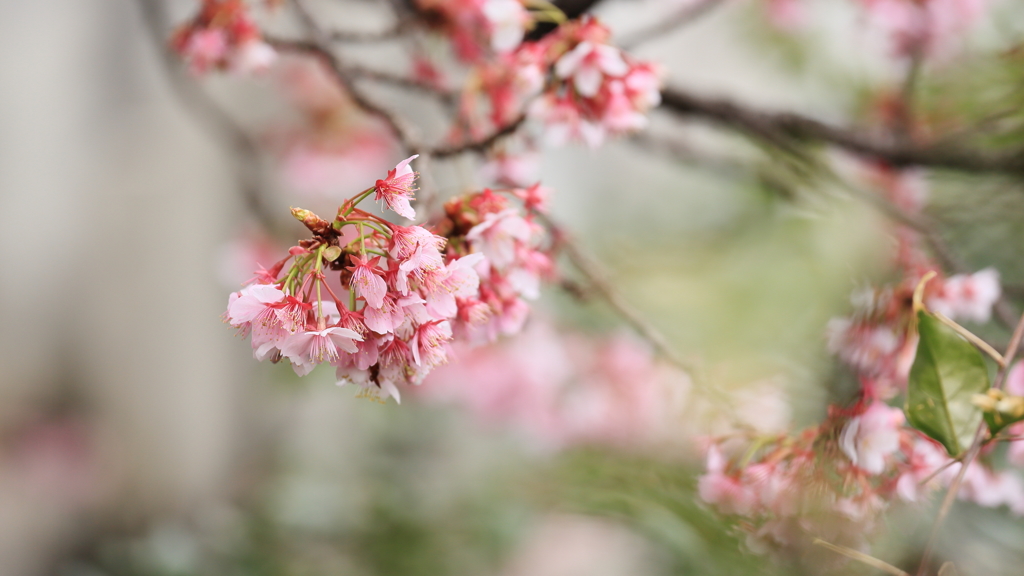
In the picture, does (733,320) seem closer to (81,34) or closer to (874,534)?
(874,534)

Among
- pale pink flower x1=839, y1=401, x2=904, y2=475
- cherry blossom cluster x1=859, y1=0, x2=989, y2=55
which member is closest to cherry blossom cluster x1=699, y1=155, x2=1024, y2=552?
pale pink flower x1=839, y1=401, x2=904, y2=475

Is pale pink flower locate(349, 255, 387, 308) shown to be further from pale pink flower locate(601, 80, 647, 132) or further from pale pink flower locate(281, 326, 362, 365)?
pale pink flower locate(601, 80, 647, 132)

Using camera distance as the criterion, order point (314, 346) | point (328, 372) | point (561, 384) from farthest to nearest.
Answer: point (328, 372)
point (561, 384)
point (314, 346)

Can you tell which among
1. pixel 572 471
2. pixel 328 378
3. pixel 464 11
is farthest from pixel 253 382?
pixel 464 11

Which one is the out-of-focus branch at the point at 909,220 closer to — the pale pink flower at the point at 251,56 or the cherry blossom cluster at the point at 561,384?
the cherry blossom cluster at the point at 561,384

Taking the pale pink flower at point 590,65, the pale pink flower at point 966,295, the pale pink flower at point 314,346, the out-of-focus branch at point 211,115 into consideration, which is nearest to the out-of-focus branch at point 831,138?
the pale pink flower at point 966,295

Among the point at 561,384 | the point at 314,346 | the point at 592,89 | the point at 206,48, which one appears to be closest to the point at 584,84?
the point at 592,89

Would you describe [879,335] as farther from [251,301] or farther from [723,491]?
[251,301]
